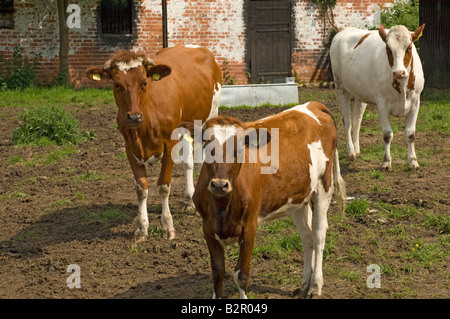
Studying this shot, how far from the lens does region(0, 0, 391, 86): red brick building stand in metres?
18.6

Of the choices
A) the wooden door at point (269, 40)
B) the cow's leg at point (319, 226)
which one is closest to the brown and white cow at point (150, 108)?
the cow's leg at point (319, 226)

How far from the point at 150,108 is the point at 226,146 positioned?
2680 millimetres

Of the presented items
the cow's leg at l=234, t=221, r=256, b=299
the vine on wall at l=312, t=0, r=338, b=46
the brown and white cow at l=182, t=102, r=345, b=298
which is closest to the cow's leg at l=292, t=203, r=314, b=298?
the brown and white cow at l=182, t=102, r=345, b=298

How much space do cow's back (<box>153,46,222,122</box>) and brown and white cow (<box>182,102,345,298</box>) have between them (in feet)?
7.52

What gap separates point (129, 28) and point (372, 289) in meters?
14.6

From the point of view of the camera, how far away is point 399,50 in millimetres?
9922

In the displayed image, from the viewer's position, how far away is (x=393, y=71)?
9.84m

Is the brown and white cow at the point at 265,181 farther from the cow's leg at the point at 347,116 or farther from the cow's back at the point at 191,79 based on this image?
the cow's leg at the point at 347,116

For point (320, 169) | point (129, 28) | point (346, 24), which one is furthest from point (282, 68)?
point (320, 169)

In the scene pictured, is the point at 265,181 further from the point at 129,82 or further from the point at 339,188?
the point at 129,82

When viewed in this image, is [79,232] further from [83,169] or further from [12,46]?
[12,46]

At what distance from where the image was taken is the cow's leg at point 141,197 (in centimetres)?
754

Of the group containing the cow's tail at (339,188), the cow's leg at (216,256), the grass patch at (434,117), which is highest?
the cow's tail at (339,188)

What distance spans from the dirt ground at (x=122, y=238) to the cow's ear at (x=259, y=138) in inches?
52.6
